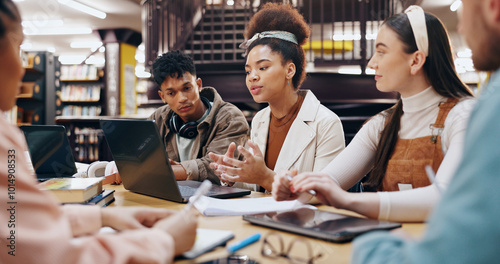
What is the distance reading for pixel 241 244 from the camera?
831 millimetres

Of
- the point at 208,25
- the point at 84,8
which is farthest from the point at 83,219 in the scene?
the point at 84,8

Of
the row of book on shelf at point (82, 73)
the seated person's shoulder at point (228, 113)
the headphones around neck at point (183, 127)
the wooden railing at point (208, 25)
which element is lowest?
Answer: the headphones around neck at point (183, 127)

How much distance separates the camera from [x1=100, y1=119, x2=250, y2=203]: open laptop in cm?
130

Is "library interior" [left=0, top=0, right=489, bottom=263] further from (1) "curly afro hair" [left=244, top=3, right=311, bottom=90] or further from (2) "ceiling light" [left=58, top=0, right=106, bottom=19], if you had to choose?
(1) "curly afro hair" [left=244, top=3, right=311, bottom=90]

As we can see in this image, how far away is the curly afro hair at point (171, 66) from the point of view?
2.31 meters

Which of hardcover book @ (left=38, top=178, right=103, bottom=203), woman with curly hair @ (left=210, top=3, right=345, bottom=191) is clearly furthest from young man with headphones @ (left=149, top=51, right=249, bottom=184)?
hardcover book @ (left=38, top=178, right=103, bottom=203)

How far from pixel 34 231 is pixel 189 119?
1825 millimetres

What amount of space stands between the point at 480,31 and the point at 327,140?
47.9 inches

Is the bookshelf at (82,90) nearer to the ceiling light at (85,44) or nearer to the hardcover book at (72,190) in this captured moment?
the ceiling light at (85,44)

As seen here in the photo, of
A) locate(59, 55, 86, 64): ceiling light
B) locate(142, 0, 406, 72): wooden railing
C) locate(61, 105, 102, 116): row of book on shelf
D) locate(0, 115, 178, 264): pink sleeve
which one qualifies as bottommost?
locate(0, 115, 178, 264): pink sleeve

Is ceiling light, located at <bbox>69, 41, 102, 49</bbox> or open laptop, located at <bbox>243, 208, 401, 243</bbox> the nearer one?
open laptop, located at <bbox>243, 208, 401, 243</bbox>

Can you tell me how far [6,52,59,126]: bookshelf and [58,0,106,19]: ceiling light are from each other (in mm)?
984

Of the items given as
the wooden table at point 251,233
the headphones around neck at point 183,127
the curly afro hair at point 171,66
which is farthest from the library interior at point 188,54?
the headphones around neck at point 183,127

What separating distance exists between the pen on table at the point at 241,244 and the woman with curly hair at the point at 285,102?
3.10 ft
